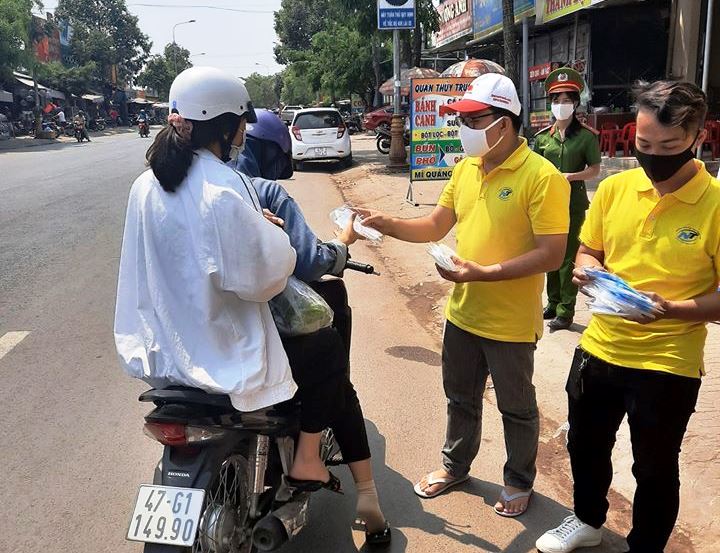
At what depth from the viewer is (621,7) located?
1455 cm

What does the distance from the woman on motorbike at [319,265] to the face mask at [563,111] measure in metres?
2.72

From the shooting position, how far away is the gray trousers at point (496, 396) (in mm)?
2830

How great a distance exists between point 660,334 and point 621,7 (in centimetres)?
1453

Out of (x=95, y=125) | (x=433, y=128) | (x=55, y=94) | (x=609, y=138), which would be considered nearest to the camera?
(x=433, y=128)

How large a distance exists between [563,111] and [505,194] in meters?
2.64

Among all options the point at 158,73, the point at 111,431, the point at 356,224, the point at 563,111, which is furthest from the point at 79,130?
the point at 158,73

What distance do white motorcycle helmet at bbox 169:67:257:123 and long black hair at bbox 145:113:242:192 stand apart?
1.0 inches

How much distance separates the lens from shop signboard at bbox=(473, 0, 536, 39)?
53.6 feet

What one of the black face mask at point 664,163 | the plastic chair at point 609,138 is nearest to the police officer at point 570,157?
the black face mask at point 664,163

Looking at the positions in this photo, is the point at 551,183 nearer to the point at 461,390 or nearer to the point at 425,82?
the point at 461,390

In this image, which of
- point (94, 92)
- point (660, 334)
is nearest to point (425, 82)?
point (660, 334)

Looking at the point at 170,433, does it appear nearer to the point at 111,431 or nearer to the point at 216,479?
the point at 216,479

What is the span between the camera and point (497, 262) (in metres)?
2.72

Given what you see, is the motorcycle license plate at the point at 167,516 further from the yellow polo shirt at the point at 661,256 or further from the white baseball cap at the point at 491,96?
the white baseball cap at the point at 491,96
